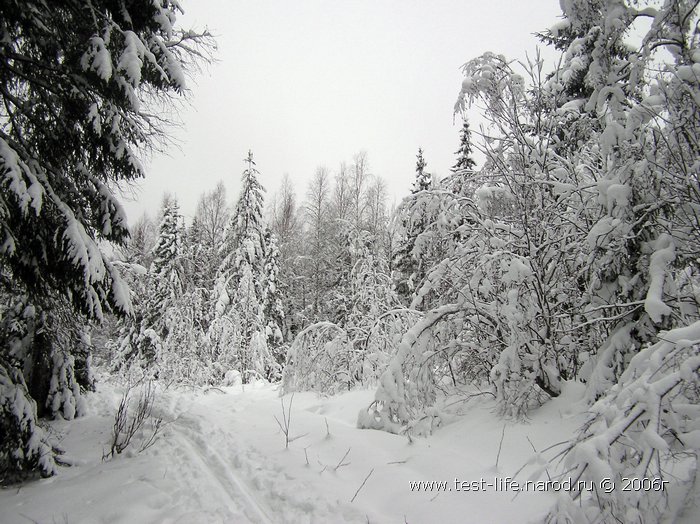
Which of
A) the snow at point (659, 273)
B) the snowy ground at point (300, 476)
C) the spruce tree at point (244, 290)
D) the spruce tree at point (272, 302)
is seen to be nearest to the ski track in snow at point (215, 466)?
the snowy ground at point (300, 476)

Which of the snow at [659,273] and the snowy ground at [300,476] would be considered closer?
the snow at [659,273]

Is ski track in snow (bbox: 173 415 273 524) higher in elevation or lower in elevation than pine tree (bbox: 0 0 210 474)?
lower

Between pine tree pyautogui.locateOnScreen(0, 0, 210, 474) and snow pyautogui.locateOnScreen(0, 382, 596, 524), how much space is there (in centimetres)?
81

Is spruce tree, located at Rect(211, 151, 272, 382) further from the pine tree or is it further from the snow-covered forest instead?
the pine tree

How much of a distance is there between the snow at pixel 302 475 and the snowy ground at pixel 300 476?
11 millimetres

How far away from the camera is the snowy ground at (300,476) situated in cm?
282

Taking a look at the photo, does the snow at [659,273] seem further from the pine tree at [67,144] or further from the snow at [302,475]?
the pine tree at [67,144]

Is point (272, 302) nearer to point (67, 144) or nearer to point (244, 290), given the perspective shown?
point (244, 290)

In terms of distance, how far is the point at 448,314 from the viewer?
15.5 feet

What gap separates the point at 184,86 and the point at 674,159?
532 centimetres

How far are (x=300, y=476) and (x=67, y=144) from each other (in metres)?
4.59

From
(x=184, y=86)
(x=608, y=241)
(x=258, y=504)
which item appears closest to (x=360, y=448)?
(x=258, y=504)

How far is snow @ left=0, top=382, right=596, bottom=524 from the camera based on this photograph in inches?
111

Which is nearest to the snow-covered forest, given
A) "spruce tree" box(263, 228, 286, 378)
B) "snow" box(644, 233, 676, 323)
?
"snow" box(644, 233, 676, 323)
